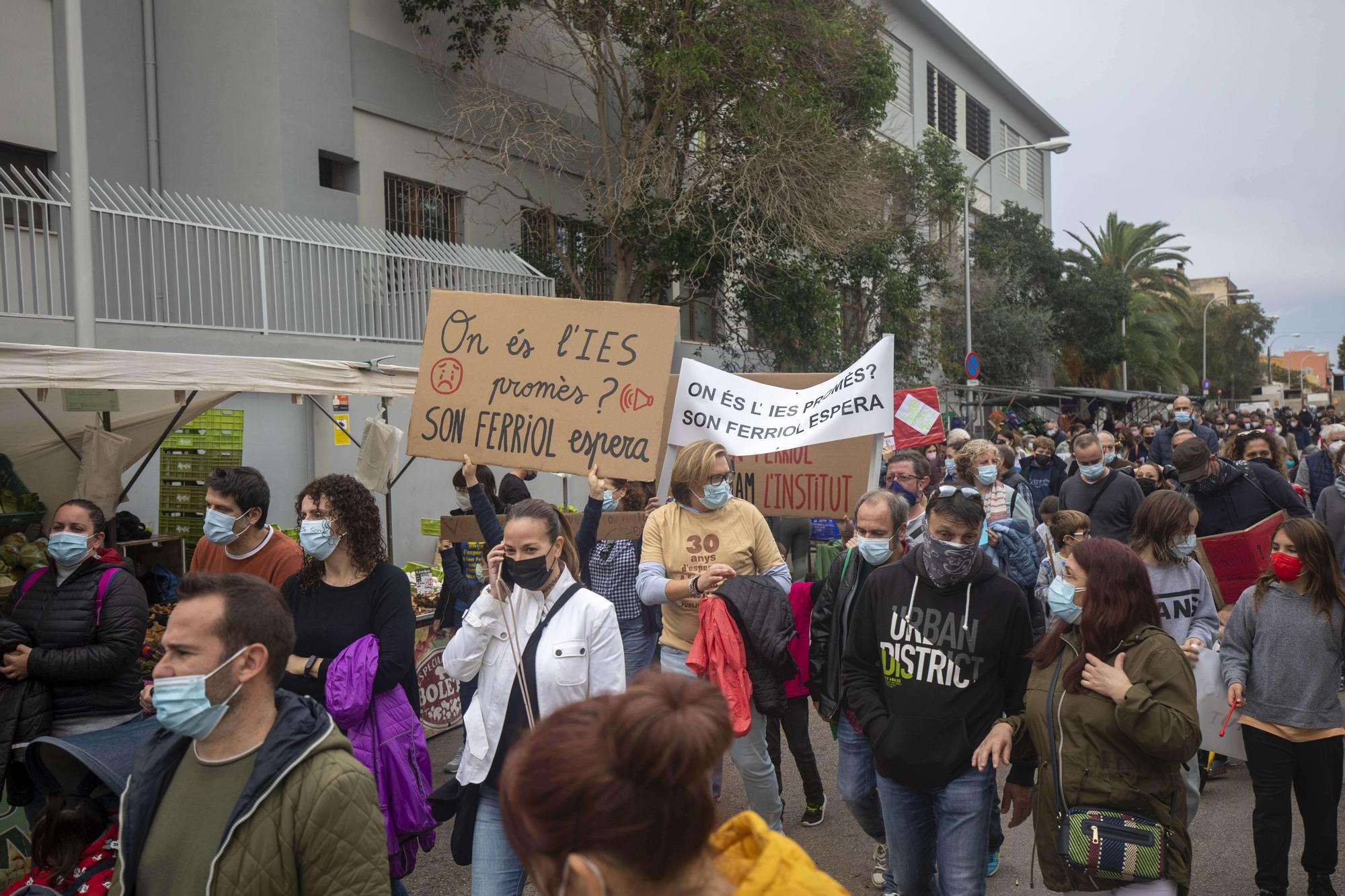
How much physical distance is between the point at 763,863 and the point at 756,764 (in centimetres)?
325

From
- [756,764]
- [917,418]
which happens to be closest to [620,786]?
[756,764]

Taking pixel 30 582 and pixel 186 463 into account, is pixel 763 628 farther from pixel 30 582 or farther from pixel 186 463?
pixel 186 463

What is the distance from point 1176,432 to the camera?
11805 mm

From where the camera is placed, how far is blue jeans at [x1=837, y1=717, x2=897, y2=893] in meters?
4.38

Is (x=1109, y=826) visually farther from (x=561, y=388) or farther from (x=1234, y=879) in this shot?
(x=561, y=388)

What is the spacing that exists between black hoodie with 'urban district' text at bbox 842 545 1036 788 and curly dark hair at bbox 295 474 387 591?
79.2 inches

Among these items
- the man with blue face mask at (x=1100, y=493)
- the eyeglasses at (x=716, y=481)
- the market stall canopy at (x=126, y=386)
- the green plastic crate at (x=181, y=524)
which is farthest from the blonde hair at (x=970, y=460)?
the green plastic crate at (x=181, y=524)

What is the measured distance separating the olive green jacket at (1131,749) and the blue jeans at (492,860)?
1.76 m

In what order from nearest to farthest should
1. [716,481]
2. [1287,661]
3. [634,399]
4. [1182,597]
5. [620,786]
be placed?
1. [620,786]
2. [1287,661]
3. [1182,597]
4. [716,481]
5. [634,399]

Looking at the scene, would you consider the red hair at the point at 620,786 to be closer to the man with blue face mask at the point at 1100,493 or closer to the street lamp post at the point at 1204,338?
the man with blue face mask at the point at 1100,493

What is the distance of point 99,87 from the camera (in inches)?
566

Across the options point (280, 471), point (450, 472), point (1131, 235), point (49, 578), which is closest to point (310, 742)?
point (49, 578)

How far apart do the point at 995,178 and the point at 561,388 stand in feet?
129

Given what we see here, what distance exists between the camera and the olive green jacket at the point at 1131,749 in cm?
316
